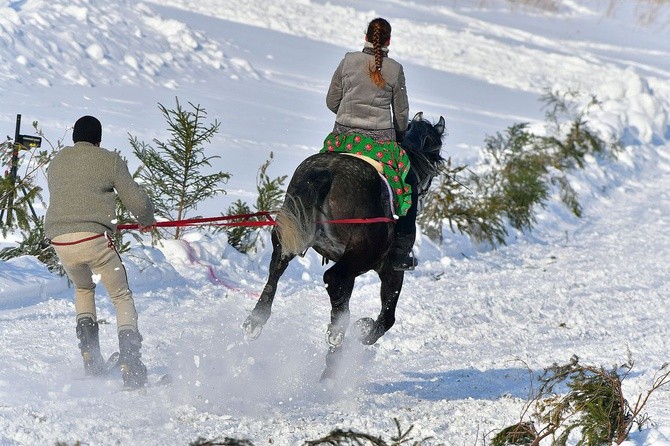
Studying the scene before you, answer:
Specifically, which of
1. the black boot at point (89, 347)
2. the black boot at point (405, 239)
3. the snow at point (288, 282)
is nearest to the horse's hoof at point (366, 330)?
the snow at point (288, 282)

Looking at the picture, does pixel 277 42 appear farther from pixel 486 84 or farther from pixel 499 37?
pixel 499 37

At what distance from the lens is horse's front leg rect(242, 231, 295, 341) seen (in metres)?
5.05

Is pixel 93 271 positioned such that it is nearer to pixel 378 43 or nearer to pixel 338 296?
pixel 338 296

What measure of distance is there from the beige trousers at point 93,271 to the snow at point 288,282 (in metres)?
0.36

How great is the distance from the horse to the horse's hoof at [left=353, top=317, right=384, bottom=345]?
337 millimetres

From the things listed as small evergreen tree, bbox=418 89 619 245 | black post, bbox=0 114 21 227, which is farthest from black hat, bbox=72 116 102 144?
small evergreen tree, bbox=418 89 619 245

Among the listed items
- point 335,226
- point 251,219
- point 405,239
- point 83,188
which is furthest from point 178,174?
point 83,188

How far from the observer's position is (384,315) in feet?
19.2

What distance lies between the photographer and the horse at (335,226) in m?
5.11

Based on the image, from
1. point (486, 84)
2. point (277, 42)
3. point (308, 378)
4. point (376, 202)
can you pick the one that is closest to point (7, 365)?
point (308, 378)

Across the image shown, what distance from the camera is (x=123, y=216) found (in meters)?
7.28

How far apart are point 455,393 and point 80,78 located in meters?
10.6

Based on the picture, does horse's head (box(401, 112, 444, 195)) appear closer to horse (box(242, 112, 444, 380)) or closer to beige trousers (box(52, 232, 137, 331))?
horse (box(242, 112, 444, 380))

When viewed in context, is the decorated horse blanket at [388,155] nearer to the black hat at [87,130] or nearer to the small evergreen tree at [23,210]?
the black hat at [87,130]
